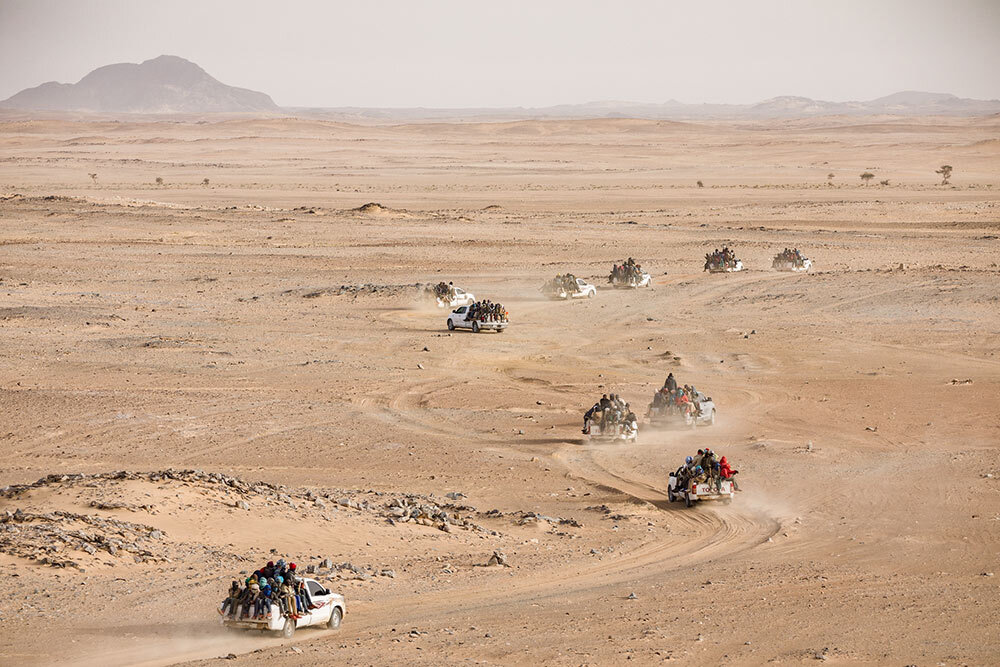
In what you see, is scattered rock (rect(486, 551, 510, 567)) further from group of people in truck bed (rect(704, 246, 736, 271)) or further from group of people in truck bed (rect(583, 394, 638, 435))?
group of people in truck bed (rect(704, 246, 736, 271))

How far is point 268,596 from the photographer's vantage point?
16953 millimetres

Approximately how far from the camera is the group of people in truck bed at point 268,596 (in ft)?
55.6

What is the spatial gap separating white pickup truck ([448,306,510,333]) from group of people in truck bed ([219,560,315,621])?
2989 cm

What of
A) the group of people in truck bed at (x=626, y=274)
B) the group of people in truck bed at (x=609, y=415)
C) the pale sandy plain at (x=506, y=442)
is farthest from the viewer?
the group of people in truck bed at (x=626, y=274)

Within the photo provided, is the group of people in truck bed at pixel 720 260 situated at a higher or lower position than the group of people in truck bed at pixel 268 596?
higher

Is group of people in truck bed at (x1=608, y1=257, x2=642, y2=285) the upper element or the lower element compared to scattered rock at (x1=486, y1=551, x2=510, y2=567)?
upper

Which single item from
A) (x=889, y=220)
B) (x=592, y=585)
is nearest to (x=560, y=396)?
(x=592, y=585)

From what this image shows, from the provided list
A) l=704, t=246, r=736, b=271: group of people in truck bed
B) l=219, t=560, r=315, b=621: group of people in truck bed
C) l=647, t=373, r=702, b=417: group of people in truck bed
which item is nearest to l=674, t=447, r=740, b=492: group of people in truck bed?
l=647, t=373, r=702, b=417: group of people in truck bed

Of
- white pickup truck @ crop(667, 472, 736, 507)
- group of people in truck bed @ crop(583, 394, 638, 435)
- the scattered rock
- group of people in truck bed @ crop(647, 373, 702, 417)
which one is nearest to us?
the scattered rock

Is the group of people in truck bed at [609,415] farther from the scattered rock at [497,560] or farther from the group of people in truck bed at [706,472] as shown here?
the scattered rock at [497,560]

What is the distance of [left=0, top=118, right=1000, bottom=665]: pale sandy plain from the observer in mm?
17547

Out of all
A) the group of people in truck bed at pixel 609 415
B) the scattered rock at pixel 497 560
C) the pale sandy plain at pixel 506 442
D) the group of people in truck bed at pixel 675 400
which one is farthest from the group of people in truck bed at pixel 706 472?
the group of people in truck bed at pixel 675 400

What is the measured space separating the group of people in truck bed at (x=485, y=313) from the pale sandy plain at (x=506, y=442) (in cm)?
78

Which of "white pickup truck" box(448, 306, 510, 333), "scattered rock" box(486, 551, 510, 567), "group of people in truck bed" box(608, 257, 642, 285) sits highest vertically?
"group of people in truck bed" box(608, 257, 642, 285)
